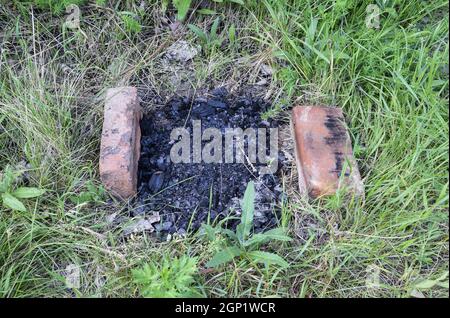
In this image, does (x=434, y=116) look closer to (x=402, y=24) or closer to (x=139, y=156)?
(x=402, y=24)

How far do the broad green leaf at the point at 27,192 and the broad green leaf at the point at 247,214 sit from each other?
0.88 m

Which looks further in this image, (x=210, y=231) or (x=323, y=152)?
(x=323, y=152)

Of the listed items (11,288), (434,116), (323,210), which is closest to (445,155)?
(434,116)

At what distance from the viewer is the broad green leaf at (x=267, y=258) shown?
1829 millimetres

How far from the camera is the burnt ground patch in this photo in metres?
2.07

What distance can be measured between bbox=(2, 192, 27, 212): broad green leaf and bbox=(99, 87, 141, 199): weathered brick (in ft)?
1.16

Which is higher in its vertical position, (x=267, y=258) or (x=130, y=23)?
(x=130, y=23)

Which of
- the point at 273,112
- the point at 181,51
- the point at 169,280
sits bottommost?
the point at 169,280

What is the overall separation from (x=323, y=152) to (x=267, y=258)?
0.58 m

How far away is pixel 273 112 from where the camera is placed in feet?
7.64

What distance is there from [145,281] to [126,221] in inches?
16.7

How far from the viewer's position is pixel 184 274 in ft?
5.65

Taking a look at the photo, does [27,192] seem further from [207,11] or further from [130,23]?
[207,11]

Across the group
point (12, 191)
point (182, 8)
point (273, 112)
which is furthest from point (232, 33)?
point (12, 191)
